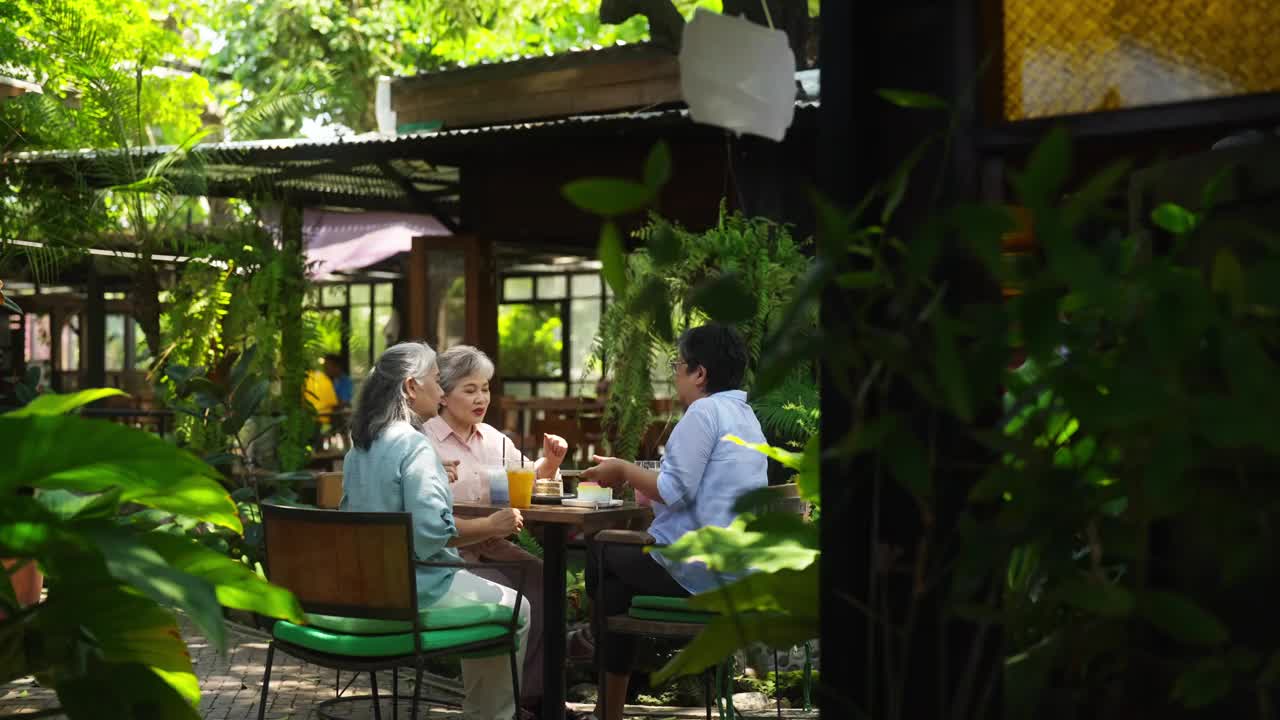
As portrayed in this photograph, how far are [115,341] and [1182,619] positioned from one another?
22.4m

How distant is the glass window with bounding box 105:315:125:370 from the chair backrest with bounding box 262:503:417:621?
59.9 ft

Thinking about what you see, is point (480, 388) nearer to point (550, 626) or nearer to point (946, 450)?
point (550, 626)

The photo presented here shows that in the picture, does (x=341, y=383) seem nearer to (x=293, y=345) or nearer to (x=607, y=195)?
(x=293, y=345)

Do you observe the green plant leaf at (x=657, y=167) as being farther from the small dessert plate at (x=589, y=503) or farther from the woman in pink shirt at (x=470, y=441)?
the woman in pink shirt at (x=470, y=441)

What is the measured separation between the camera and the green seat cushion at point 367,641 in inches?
174

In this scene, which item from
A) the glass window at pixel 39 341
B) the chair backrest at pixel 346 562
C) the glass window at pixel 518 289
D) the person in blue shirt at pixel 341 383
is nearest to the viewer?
the chair backrest at pixel 346 562

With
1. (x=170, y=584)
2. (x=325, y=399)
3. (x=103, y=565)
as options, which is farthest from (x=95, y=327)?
(x=170, y=584)

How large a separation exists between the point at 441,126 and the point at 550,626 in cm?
646

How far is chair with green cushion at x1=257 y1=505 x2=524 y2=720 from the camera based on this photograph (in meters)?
4.29

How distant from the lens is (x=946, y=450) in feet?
6.11

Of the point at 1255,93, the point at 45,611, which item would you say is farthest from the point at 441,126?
the point at 1255,93

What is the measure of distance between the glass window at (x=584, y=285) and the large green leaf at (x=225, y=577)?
12.7 metres

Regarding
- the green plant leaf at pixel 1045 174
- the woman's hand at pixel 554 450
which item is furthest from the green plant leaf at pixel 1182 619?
the woman's hand at pixel 554 450

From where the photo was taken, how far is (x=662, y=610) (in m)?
4.88
